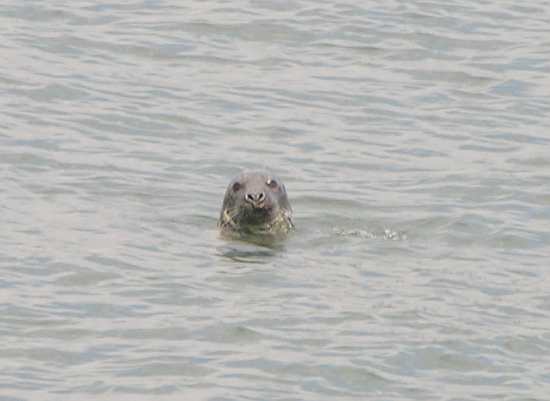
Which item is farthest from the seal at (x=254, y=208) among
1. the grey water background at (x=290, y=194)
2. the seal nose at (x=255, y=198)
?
the grey water background at (x=290, y=194)

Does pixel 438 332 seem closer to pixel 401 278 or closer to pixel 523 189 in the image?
pixel 401 278

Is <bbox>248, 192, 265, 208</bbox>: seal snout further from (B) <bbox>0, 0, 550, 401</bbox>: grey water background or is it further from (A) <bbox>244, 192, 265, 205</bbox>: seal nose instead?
(B) <bbox>0, 0, 550, 401</bbox>: grey water background

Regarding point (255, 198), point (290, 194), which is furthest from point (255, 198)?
point (290, 194)

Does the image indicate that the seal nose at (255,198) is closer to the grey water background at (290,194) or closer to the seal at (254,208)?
the seal at (254,208)

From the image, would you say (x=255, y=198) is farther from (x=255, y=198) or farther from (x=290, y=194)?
(x=290, y=194)

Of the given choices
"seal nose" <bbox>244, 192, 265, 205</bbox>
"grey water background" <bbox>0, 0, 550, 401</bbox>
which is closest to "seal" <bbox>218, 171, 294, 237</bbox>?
"seal nose" <bbox>244, 192, 265, 205</bbox>

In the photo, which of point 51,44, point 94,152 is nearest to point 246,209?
point 94,152

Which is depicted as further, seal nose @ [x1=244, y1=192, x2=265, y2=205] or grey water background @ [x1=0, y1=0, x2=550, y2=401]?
seal nose @ [x1=244, y1=192, x2=265, y2=205]

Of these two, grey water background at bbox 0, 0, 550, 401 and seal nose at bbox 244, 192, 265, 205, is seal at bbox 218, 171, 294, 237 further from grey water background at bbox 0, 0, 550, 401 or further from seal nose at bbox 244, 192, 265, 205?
grey water background at bbox 0, 0, 550, 401

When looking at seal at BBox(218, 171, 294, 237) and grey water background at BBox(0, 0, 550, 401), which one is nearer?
grey water background at BBox(0, 0, 550, 401)

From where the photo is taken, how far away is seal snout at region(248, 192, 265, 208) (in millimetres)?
17828

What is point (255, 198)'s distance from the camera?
704 inches

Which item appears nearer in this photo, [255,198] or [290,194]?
[255,198]

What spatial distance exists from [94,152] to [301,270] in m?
4.61
